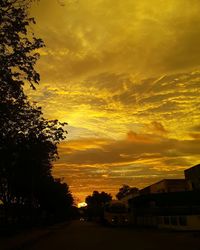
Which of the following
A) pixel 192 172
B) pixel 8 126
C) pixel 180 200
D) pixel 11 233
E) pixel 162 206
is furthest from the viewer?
pixel 192 172

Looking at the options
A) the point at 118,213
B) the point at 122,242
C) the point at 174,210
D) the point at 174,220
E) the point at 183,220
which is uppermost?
the point at 118,213

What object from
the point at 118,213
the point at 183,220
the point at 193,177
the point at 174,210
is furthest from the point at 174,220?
the point at 193,177

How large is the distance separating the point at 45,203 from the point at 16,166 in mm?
53644

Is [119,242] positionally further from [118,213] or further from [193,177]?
[193,177]

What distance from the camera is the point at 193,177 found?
69062mm

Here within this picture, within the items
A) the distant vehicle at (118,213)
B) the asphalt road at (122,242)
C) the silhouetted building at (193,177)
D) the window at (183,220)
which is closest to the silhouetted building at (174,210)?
the window at (183,220)

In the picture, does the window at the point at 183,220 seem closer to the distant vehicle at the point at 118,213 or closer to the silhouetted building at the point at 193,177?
the distant vehicle at the point at 118,213

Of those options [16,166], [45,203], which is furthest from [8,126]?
[45,203]

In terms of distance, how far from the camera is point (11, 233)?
3891 cm

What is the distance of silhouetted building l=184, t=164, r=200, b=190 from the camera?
66750 millimetres

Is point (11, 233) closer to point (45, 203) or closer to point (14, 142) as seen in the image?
point (14, 142)

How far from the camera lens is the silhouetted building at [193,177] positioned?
66.8 m

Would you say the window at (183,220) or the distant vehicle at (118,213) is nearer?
the window at (183,220)

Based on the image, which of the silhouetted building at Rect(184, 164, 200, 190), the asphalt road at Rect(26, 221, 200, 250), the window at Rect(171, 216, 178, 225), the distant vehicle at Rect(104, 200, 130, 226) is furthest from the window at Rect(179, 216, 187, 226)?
the asphalt road at Rect(26, 221, 200, 250)
